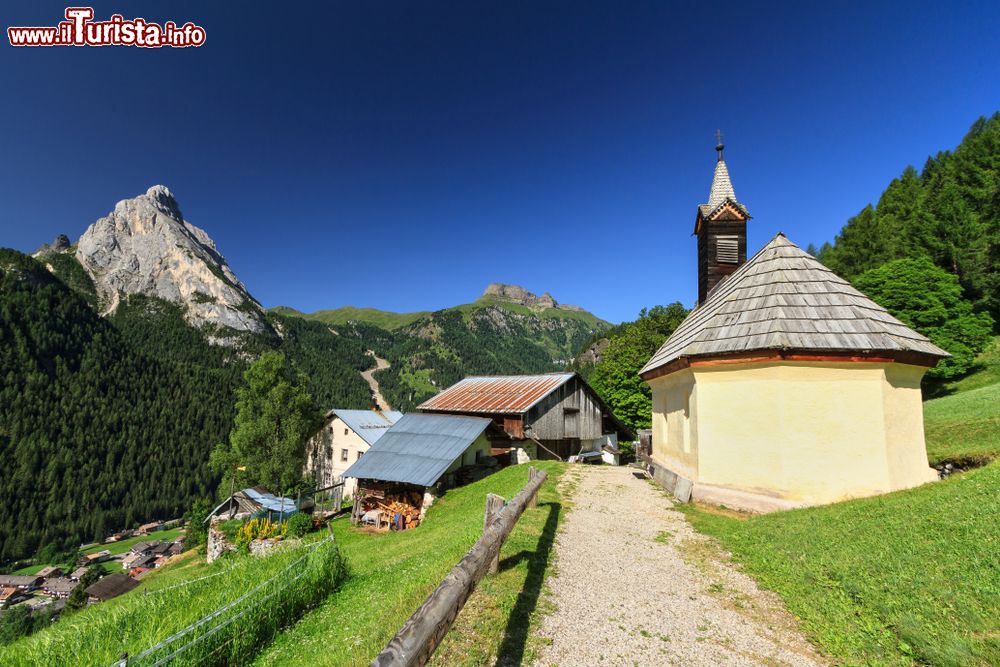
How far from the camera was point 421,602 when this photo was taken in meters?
5.50

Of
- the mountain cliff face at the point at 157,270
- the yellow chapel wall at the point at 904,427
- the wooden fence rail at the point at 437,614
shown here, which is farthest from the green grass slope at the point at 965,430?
the mountain cliff face at the point at 157,270

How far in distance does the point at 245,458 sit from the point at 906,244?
59190 mm

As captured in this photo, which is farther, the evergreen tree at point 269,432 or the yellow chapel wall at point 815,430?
the evergreen tree at point 269,432

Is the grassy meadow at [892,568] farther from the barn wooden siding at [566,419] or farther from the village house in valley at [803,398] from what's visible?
the barn wooden siding at [566,419]

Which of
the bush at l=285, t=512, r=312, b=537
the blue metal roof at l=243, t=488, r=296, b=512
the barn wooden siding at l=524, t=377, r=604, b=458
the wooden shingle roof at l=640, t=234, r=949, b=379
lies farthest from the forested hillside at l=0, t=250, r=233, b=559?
the wooden shingle roof at l=640, t=234, r=949, b=379

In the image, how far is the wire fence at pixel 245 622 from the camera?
4402 mm

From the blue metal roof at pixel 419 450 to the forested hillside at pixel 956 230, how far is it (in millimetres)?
37414

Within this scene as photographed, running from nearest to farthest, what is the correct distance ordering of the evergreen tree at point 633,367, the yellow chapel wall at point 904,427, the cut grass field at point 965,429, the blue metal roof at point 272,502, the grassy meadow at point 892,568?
the grassy meadow at point 892,568, the yellow chapel wall at point 904,427, the cut grass field at point 965,429, the blue metal roof at point 272,502, the evergreen tree at point 633,367

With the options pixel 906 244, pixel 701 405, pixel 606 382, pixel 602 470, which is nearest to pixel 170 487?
pixel 606 382

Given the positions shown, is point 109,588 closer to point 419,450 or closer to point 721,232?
point 419,450

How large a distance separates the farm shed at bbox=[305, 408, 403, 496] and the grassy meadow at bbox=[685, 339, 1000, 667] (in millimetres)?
33369

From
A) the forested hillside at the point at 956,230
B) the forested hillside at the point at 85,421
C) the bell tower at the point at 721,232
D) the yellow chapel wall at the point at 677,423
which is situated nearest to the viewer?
the yellow chapel wall at the point at 677,423

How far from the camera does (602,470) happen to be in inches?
699

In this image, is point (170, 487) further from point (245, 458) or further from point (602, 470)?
point (602, 470)
